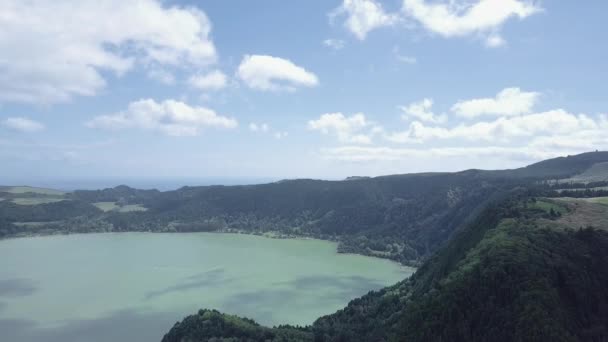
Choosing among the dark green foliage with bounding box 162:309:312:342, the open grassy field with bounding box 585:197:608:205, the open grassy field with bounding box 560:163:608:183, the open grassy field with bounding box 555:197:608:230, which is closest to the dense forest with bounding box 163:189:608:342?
the dark green foliage with bounding box 162:309:312:342

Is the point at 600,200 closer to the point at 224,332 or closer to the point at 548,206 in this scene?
the point at 548,206

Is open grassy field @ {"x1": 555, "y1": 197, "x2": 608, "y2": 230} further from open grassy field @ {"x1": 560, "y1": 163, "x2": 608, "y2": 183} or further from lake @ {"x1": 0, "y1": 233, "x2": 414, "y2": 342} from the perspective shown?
open grassy field @ {"x1": 560, "y1": 163, "x2": 608, "y2": 183}

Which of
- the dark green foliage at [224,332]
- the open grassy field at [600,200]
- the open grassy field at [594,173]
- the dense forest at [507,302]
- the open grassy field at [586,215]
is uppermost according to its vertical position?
the open grassy field at [594,173]

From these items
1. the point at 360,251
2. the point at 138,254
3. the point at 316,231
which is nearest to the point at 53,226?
the point at 138,254

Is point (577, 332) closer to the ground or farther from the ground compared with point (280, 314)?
farther from the ground

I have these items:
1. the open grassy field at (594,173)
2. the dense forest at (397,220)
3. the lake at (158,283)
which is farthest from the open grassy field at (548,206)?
the open grassy field at (594,173)

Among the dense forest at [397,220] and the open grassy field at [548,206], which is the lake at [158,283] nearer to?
the dense forest at [397,220]

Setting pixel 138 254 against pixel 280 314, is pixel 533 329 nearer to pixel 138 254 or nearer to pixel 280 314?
pixel 280 314
